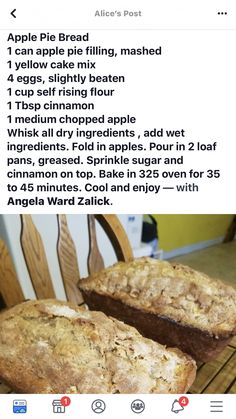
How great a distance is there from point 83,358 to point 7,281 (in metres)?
0.28

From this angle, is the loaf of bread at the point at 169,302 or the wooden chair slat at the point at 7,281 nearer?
the loaf of bread at the point at 169,302

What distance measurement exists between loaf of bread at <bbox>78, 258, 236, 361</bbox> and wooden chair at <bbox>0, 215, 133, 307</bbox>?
0.48ft

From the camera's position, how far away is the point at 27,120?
21.0 inches

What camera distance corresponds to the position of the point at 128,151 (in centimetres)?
55

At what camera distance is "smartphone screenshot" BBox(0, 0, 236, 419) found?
1.54 ft

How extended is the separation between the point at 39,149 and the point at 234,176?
1.02ft

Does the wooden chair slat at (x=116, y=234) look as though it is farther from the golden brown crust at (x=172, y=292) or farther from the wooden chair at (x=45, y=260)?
the golden brown crust at (x=172, y=292)

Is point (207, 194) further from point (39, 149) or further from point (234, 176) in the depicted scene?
point (39, 149)

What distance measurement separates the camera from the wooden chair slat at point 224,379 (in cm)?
47

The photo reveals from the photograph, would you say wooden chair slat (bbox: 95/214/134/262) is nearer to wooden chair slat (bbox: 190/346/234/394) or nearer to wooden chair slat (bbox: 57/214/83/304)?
wooden chair slat (bbox: 57/214/83/304)

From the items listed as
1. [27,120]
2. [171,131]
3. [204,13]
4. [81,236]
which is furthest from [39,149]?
[81,236]

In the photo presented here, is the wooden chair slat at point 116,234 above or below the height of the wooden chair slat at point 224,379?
above

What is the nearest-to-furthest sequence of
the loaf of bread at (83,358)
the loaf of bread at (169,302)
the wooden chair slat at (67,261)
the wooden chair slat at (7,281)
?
the loaf of bread at (83,358)
the loaf of bread at (169,302)
the wooden chair slat at (7,281)
the wooden chair slat at (67,261)
